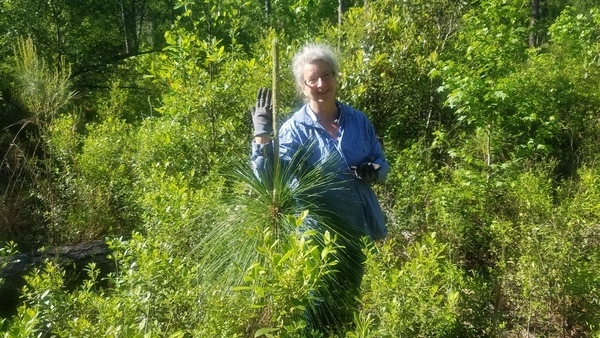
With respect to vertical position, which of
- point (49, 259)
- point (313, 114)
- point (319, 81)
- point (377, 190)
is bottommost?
point (49, 259)

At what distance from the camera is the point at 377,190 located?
465cm

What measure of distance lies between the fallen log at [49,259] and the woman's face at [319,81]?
1.94m

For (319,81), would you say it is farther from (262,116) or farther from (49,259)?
(49,259)

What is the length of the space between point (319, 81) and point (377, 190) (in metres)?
2.04

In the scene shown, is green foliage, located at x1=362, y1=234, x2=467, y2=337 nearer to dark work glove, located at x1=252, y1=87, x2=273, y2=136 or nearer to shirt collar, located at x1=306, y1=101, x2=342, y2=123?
dark work glove, located at x1=252, y1=87, x2=273, y2=136

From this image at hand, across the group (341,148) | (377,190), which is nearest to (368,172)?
(341,148)

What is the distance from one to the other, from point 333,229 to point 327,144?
18.3 inches

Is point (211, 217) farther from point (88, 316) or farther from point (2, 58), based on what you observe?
point (2, 58)

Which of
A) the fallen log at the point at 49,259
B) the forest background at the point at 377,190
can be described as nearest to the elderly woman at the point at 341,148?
the forest background at the point at 377,190

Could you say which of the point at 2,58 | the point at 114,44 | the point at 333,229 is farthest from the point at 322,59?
the point at 114,44

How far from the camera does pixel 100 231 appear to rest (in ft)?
15.2

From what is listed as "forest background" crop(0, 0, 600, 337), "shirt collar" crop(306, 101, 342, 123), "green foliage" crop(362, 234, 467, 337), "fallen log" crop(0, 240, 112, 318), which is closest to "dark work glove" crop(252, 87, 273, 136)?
"forest background" crop(0, 0, 600, 337)

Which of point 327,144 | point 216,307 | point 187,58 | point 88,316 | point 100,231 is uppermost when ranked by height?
point 187,58

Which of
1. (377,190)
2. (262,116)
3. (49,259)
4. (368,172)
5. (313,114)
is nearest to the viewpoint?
(262,116)
